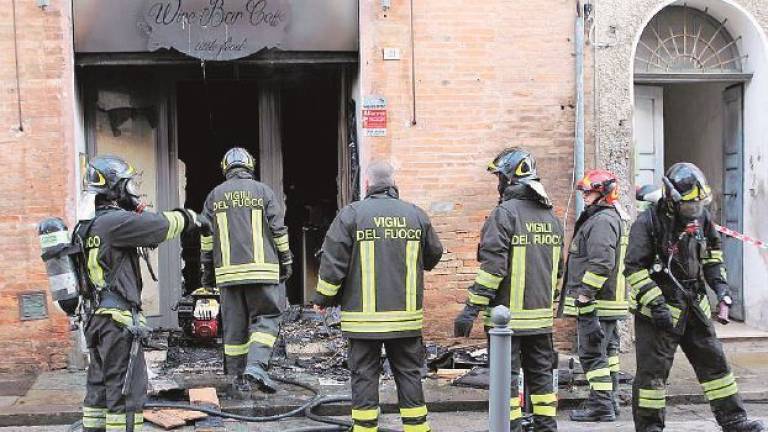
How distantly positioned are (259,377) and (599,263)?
9.91 feet

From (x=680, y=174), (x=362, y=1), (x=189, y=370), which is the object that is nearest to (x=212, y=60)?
(x=362, y=1)

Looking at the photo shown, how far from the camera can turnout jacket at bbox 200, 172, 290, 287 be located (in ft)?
26.3

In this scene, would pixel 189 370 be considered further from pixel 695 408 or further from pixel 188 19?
pixel 695 408

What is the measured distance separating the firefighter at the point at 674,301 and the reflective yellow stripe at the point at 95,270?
3.51 metres

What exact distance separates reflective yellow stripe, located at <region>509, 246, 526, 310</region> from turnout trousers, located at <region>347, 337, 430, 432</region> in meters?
0.77

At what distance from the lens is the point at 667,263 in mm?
6207

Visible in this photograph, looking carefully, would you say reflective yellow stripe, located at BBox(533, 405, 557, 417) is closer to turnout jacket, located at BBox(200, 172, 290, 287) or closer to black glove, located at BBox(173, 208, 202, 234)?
black glove, located at BBox(173, 208, 202, 234)

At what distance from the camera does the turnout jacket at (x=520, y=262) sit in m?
6.25

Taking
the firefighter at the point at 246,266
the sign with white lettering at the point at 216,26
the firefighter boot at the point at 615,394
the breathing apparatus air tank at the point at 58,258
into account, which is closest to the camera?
the breathing apparatus air tank at the point at 58,258

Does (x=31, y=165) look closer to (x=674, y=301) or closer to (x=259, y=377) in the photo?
(x=259, y=377)

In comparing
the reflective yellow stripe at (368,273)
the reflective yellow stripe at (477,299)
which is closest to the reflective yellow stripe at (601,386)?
the reflective yellow stripe at (477,299)

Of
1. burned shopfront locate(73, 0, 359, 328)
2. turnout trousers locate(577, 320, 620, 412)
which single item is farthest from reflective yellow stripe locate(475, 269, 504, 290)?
burned shopfront locate(73, 0, 359, 328)

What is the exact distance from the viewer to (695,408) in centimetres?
784

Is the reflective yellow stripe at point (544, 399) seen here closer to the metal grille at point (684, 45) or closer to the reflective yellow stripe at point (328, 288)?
the reflective yellow stripe at point (328, 288)
